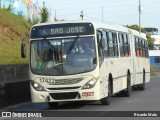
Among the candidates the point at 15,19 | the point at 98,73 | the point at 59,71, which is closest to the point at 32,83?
the point at 59,71

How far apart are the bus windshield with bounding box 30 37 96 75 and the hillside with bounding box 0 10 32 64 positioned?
1310cm

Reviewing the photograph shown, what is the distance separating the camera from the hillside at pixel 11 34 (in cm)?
3355

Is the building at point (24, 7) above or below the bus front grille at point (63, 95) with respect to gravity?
above

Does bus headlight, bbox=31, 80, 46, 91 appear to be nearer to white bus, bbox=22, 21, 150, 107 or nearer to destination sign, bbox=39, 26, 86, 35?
white bus, bbox=22, 21, 150, 107

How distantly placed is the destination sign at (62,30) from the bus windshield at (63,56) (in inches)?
7.5

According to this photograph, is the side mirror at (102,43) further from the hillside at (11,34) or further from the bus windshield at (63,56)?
the hillside at (11,34)

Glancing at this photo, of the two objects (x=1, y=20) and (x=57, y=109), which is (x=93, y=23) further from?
(x=1, y=20)

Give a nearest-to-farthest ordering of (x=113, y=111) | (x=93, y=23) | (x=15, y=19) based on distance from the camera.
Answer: (x=113, y=111) → (x=93, y=23) → (x=15, y=19)

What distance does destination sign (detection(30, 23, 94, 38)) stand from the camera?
17.6 meters

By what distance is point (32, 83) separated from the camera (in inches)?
685

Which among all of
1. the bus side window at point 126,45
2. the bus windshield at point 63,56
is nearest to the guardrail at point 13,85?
the bus windshield at point 63,56

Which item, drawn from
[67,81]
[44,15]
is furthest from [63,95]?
[44,15]

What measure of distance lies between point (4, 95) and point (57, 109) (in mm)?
2188

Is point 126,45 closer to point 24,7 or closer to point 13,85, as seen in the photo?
point 13,85
